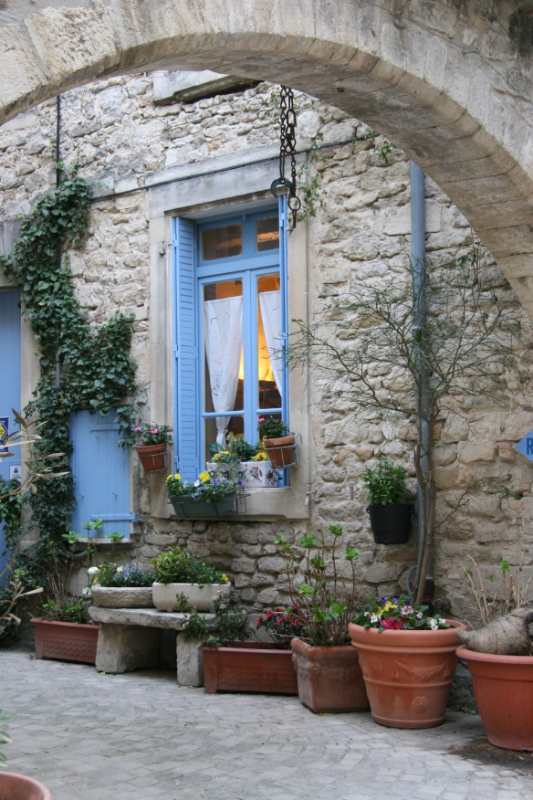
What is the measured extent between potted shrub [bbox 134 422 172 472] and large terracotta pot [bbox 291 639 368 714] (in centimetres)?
198

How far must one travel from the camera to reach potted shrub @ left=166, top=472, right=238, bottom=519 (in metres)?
6.09

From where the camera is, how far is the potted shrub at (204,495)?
240 inches

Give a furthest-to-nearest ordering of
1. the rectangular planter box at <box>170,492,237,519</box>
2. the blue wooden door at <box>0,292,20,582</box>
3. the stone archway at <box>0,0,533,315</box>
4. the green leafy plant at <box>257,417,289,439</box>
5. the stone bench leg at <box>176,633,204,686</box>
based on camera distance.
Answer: the blue wooden door at <box>0,292,20,582</box> → the rectangular planter box at <box>170,492,237,519</box> → the green leafy plant at <box>257,417,289,439</box> → the stone bench leg at <box>176,633,204,686</box> → the stone archway at <box>0,0,533,315</box>

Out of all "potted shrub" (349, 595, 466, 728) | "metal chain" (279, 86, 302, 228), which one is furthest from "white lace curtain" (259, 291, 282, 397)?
"potted shrub" (349, 595, 466, 728)

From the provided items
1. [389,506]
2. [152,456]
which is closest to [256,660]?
[389,506]

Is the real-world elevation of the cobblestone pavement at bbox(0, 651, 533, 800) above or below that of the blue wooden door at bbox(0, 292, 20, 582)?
below

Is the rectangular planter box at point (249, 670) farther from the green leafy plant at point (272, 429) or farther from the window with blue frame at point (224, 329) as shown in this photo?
the window with blue frame at point (224, 329)

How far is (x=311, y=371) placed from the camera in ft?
19.8

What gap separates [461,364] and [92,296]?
3.18 m

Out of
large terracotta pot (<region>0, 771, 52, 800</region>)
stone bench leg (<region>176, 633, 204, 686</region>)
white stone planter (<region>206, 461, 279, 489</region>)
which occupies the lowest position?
stone bench leg (<region>176, 633, 204, 686</region>)

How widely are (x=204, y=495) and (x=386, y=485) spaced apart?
4.24 feet

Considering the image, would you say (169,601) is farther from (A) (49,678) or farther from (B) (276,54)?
(B) (276,54)

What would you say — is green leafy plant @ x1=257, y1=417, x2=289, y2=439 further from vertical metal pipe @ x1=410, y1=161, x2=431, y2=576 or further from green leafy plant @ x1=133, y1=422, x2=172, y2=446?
vertical metal pipe @ x1=410, y1=161, x2=431, y2=576

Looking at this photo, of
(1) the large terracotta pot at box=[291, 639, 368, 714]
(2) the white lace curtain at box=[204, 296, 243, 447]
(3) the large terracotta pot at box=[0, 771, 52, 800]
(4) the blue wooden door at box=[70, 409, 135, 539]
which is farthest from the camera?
(4) the blue wooden door at box=[70, 409, 135, 539]
